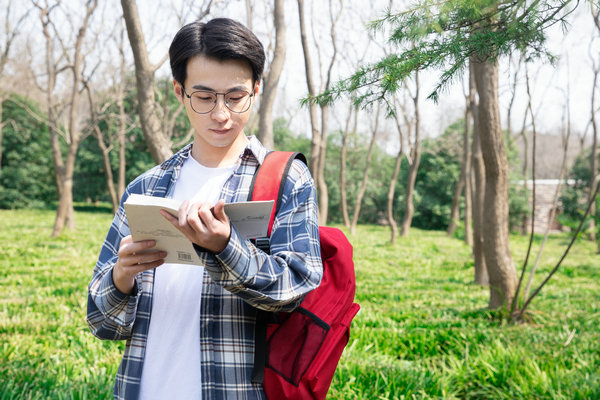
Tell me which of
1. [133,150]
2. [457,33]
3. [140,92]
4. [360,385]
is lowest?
[360,385]

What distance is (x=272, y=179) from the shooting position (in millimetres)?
1228

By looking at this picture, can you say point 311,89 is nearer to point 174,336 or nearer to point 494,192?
point 494,192

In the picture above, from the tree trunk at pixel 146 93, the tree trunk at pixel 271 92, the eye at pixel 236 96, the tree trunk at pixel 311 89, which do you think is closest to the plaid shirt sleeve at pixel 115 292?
the eye at pixel 236 96

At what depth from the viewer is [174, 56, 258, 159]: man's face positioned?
1.26m

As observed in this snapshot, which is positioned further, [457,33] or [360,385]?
[360,385]

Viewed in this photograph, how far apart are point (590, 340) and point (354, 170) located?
73.6ft

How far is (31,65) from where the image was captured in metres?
13.5

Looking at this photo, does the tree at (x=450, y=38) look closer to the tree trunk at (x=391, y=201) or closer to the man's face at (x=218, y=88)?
the man's face at (x=218, y=88)

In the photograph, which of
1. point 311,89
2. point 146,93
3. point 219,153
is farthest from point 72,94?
point 219,153

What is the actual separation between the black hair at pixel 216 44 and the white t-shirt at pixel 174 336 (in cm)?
36

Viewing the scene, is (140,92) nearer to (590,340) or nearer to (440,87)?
(440,87)

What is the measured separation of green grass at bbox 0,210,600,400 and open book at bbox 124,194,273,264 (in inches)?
83.6

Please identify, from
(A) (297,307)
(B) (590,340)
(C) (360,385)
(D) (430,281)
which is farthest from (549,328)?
(A) (297,307)

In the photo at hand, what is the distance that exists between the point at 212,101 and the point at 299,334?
0.67 meters
